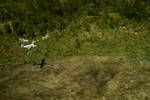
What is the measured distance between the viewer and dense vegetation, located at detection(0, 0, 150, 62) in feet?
21.7

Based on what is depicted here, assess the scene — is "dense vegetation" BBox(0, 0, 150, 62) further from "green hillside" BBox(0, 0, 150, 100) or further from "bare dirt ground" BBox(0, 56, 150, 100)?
"bare dirt ground" BBox(0, 56, 150, 100)

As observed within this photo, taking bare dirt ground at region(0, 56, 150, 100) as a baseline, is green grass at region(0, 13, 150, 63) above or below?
above

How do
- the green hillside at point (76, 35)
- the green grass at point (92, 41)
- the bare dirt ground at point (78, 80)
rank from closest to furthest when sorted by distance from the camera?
the bare dirt ground at point (78, 80), the green hillside at point (76, 35), the green grass at point (92, 41)

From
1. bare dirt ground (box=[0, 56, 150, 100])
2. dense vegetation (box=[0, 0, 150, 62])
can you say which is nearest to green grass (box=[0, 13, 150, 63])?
dense vegetation (box=[0, 0, 150, 62])

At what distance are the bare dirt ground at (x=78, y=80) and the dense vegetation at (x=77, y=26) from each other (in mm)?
469

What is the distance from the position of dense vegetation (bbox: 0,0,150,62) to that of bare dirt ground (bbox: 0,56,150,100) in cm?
47

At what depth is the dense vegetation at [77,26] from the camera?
6.62 meters

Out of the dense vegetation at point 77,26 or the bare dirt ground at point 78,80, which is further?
the dense vegetation at point 77,26

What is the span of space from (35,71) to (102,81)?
1183mm

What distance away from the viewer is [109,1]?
7730 mm

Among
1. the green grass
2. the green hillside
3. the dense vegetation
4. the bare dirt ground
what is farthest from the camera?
the dense vegetation

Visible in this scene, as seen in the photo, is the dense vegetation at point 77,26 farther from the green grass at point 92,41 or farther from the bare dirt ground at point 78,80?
the bare dirt ground at point 78,80

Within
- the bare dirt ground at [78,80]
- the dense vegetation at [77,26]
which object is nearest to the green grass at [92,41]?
the dense vegetation at [77,26]

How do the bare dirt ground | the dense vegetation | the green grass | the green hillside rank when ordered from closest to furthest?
the bare dirt ground
the green hillside
the green grass
the dense vegetation
